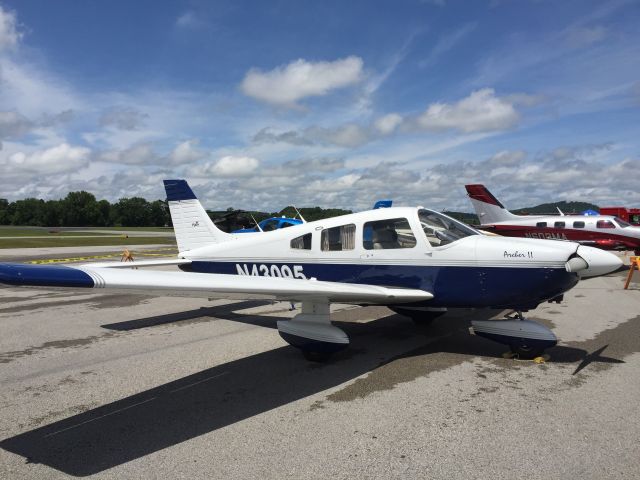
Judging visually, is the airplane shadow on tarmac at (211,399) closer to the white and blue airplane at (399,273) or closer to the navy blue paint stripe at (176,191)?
the white and blue airplane at (399,273)

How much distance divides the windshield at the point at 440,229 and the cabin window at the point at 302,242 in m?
Result: 1.78

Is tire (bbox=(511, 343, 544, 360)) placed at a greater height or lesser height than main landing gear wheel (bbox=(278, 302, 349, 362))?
lesser

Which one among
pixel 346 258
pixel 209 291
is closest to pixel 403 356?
pixel 346 258

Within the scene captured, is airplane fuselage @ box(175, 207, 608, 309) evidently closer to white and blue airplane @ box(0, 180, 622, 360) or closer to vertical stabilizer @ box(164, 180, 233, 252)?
white and blue airplane @ box(0, 180, 622, 360)

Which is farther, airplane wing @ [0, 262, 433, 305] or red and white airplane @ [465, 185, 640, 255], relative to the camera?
red and white airplane @ [465, 185, 640, 255]

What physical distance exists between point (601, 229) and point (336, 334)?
65.9ft

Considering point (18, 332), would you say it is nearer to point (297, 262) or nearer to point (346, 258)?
point (297, 262)

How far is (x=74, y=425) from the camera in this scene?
13.1 ft

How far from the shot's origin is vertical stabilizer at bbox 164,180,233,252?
9.18 m

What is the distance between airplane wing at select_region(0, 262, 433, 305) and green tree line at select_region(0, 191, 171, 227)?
12222cm

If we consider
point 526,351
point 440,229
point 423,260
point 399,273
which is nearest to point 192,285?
point 399,273

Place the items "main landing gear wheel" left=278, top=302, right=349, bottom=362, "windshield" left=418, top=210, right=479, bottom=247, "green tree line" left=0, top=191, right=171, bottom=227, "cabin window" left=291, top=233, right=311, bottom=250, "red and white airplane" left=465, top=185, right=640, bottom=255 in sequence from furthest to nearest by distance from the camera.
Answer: "green tree line" left=0, top=191, right=171, bottom=227, "red and white airplane" left=465, top=185, right=640, bottom=255, "cabin window" left=291, top=233, right=311, bottom=250, "windshield" left=418, top=210, right=479, bottom=247, "main landing gear wheel" left=278, top=302, right=349, bottom=362

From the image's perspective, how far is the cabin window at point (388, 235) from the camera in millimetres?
6168

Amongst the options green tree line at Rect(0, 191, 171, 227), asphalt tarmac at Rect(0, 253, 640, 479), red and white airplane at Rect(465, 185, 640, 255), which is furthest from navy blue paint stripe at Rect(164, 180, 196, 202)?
green tree line at Rect(0, 191, 171, 227)
